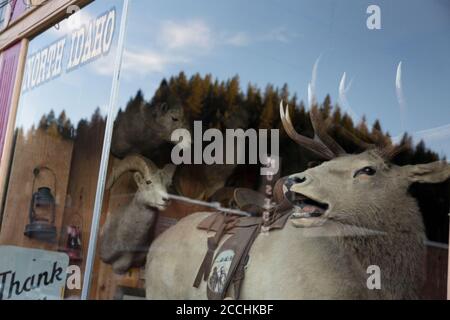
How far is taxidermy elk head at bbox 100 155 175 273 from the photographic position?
4.01 meters

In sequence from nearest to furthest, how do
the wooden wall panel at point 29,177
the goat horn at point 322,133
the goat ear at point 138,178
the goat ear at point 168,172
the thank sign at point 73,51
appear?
the goat horn at point 322,133 < the goat ear at point 168,172 < the goat ear at point 138,178 < the thank sign at point 73,51 < the wooden wall panel at point 29,177

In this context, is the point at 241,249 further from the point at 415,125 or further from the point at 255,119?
the point at 415,125

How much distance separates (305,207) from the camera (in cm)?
321

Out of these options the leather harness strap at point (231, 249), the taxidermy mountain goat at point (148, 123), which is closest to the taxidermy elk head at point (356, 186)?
the leather harness strap at point (231, 249)

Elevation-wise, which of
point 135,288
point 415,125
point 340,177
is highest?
point 415,125

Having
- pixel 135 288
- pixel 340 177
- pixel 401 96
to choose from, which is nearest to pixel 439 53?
pixel 401 96

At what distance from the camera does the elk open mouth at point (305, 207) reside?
3160 millimetres

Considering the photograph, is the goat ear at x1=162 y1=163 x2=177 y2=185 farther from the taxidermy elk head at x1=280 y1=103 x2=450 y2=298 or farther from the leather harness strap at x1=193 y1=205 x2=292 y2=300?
the taxidermy elk head at x1=280 y1=103 x2=450 y2=298

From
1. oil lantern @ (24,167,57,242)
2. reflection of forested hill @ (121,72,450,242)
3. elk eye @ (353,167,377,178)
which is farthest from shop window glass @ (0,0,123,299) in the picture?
elk eye @ (353,167,377,178)

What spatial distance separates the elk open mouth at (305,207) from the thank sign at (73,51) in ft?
6.56

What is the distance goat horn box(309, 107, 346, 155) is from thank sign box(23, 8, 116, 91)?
1796mm

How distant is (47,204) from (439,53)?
3017 mm

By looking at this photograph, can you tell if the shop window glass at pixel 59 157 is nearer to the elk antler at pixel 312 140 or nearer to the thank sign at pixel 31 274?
the thank sign at pixel 31 274

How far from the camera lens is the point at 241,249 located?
10.9ft
